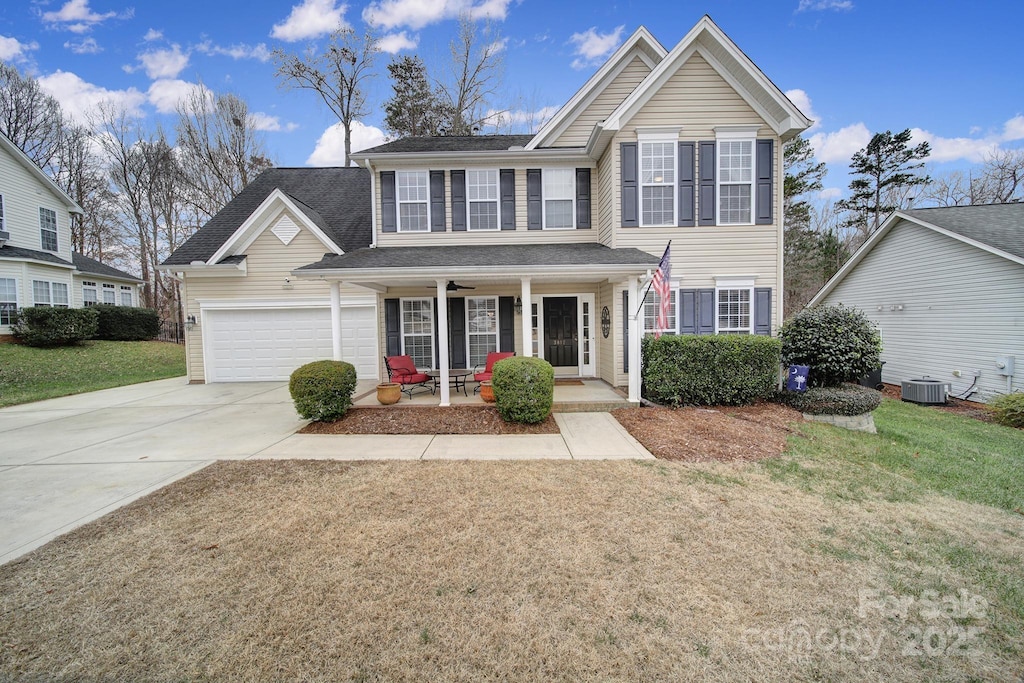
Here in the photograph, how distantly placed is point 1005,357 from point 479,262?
13.6 metres

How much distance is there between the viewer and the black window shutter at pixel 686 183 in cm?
980

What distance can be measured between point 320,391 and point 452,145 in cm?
764

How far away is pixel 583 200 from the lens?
11031 mm

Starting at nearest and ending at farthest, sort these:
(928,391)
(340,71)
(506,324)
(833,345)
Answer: (833,345), (506,324), (928,391), (340,71)

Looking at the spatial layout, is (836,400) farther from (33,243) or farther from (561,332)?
(33,243)

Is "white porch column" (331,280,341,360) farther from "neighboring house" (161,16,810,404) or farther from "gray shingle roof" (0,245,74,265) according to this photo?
"gray shingle roof" (0,245,74,265)

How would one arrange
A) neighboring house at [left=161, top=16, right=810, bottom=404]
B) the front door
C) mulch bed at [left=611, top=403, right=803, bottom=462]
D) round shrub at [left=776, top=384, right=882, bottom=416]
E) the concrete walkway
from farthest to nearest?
the front door, neighboring house at [left=161, top=16, right=810, bottom=404], round shrub at [left=776, top=384, right=882, bottom=416], mulch bed at [left=611, top=403, right=803, bottom=462], the concrete walkway

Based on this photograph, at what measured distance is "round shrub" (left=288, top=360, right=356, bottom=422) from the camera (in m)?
7.49

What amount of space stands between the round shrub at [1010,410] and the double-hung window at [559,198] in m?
10.3

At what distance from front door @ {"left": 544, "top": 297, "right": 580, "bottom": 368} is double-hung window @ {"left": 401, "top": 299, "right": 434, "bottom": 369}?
3.21 metres

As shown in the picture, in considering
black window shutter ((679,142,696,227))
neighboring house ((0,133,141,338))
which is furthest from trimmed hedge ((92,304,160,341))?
black window shutter ((679,142,696,227))

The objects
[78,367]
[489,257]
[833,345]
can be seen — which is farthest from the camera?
[78,367]

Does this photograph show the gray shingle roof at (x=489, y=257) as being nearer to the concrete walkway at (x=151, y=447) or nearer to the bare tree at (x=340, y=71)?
the concrete walkway at (x=151, y=447)

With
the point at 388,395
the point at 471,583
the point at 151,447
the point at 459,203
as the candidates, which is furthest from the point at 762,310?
the point at 151,447
